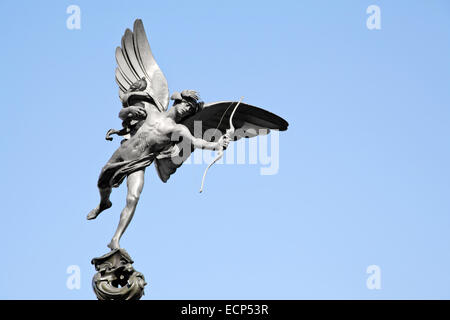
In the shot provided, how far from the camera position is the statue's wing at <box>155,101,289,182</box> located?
15.9m

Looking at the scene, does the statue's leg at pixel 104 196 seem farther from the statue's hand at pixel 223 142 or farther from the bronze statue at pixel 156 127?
the statue's hand at pixel 223 142

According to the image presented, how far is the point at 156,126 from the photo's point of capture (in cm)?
1565

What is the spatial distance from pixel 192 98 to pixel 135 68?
5.78 ft

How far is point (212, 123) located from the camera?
A: 645 inches

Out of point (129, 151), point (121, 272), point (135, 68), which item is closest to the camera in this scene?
point (121, 272)

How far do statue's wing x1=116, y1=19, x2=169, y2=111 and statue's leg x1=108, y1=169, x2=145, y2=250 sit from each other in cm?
171

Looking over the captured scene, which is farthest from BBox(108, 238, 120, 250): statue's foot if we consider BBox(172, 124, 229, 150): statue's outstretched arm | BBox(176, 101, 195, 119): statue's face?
BBox(176, 101, 195, 119): statue's face

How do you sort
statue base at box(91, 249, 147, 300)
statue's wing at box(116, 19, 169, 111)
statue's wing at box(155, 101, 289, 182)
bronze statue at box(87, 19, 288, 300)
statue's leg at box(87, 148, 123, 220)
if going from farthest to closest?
statue's wing at box(116, 19, 169, 111) → statue's wing at box(155, 101, 289, 182) → statue's leg at box(87, 148, 123, 220) → bronze statue at box(87, 19, 288, 300) → statue base at box(91, 249, 147, 300)

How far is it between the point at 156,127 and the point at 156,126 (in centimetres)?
2

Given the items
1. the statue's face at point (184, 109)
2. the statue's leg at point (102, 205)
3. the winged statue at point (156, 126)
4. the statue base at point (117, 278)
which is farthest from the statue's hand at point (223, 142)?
the statue base at point (117, 278)

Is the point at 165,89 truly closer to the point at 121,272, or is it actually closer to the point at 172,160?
the point at 172,160

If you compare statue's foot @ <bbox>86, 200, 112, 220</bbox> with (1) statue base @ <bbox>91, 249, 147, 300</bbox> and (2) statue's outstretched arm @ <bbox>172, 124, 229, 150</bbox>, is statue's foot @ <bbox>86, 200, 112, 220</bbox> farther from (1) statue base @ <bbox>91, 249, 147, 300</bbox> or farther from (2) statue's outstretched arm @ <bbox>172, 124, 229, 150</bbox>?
(2) statue's outstretched arm @ <bbox>172, 124, 229, 150</bbox>
